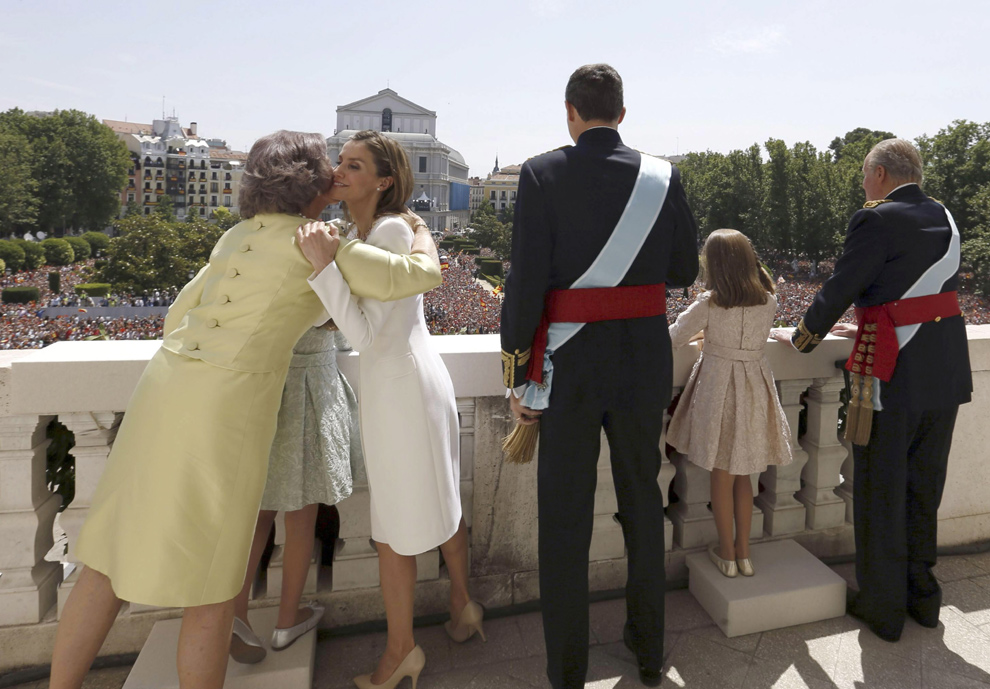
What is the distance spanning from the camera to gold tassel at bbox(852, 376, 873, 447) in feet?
7.10

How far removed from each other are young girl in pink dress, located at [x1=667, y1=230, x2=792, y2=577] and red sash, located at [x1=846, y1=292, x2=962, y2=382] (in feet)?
0.93

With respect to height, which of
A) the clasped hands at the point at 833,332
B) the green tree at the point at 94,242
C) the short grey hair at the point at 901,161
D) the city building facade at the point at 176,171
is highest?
the city building facade at the point at 176,171

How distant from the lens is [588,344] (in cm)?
177

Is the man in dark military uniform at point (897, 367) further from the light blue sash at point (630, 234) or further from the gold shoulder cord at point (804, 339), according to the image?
the light blue sash at point (630, 234)

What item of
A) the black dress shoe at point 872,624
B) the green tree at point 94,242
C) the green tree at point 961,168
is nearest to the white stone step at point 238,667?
the black dress shoe at point 872,624

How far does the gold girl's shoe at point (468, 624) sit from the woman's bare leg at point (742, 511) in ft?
2.86

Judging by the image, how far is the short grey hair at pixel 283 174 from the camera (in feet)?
5.20

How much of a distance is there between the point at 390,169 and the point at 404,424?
66 cm

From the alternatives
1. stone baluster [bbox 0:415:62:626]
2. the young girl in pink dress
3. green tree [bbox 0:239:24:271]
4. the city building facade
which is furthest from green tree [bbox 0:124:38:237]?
the young girl in pink dress

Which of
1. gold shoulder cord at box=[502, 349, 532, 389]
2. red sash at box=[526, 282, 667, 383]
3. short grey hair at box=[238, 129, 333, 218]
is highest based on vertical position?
short grey hair at box=[238, 129, 333, 218]

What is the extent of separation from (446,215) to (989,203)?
204 ft

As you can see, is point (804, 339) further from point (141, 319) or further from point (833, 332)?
point (141, 319)

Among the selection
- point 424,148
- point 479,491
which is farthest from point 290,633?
point 424,148

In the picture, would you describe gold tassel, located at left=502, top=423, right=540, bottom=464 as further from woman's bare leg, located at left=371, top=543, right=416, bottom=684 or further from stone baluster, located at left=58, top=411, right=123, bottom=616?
stone baluster, located at left=58, top=411, right=123, bottom=616
